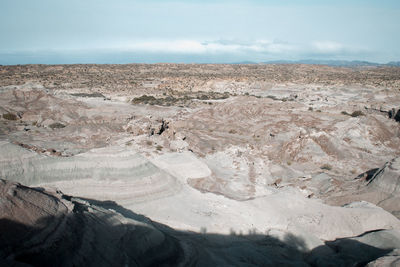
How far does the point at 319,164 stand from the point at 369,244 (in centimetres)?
1059

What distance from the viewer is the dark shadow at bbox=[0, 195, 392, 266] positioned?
5358mm

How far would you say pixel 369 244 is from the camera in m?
9.28

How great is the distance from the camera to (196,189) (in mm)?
12969

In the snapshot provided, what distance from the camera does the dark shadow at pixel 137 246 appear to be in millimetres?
5358

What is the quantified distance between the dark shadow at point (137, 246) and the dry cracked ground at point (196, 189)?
0.03m

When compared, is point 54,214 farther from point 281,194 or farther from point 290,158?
point 290,158

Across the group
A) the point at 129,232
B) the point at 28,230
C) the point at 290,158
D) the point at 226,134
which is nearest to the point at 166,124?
the point at 226,134

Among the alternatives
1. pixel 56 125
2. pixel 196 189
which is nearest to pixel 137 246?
pixel 196 189

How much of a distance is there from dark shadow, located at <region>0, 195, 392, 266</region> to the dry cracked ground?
0.03 meters

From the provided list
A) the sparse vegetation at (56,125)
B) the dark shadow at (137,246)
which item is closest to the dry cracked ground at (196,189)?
→ the dark shadow at (137,246)

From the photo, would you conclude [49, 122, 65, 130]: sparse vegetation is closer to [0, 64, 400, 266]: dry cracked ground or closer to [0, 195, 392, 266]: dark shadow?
[0, 64, 400, 266]: dry cracked ground

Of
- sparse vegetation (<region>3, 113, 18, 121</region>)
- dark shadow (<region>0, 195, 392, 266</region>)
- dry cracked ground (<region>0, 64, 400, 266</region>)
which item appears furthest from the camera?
sparse vegetation (<region>3, 113, 18, 121</region>)

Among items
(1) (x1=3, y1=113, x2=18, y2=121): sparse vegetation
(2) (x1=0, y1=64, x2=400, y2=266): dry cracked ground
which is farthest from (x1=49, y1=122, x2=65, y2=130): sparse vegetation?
(1) (x1=3, y1=113, x2=18, y2=121): sparse vegetation

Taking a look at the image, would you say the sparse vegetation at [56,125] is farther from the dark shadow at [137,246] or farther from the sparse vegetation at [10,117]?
the dark shadow at [137,246]
